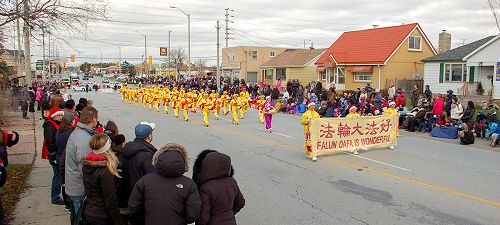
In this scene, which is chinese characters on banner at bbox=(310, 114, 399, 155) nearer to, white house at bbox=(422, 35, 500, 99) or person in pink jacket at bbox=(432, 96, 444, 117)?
person in pink jacket at bbox=(432, 96, 444, 117)

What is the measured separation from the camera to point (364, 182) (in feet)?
31.0

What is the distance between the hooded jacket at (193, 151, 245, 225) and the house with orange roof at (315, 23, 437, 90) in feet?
105

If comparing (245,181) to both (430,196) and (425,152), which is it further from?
(425,152)

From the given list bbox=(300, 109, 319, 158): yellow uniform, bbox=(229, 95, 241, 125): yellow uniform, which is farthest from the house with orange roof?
bbox=(300, 109, 319, 158): yellow uniform

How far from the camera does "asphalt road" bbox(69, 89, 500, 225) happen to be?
729 centimetres

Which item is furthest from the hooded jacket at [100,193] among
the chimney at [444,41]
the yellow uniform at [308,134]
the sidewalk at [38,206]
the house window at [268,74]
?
the house window at [268,74]

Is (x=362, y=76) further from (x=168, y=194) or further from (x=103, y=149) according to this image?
(x=168, y=194)

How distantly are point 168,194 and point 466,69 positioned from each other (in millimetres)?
29261

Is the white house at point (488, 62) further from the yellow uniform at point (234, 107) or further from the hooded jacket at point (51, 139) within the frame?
the hooded jacket at point (51, 139)

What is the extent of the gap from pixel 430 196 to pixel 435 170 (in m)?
2.62

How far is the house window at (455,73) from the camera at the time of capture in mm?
29355

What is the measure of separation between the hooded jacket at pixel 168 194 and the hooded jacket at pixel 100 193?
0.63 m

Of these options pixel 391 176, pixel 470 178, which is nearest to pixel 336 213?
pixel 391 176

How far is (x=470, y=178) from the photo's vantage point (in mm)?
10016
